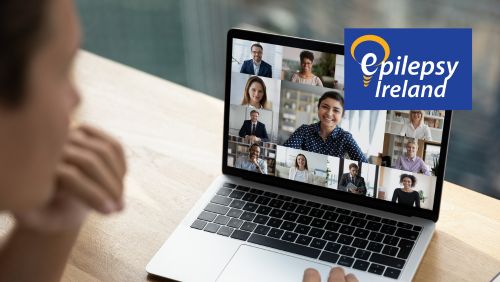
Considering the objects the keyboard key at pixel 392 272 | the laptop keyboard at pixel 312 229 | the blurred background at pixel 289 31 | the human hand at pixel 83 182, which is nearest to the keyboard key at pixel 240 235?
the laptop keyboard at pixel 312 229

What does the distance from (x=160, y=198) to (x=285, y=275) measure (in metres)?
0.29

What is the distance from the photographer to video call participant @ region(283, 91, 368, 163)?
3.78 ft

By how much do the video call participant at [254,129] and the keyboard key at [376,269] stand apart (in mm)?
264

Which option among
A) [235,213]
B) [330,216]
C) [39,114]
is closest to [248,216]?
[235,213]

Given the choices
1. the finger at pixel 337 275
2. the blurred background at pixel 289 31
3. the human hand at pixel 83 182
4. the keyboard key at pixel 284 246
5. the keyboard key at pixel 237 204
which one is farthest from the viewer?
the blurred background at pixel 289 31

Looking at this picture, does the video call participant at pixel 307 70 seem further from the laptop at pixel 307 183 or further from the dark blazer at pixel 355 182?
the dark blazer at pixel 355 182

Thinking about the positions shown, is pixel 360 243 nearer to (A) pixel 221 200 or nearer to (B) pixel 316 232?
(B) pixel 316 232

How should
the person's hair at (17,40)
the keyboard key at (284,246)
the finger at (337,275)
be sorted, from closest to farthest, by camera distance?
the person's hair at (17,40)
the finger at (337,275)
the keyboard key at (284,246)

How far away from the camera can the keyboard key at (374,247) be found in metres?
1.10

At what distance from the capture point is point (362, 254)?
110cm

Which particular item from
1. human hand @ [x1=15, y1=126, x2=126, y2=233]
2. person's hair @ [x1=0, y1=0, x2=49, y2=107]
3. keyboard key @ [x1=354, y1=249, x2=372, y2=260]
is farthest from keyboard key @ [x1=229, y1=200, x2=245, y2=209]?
person's hair @ [x1=0, y1=0, x2=49, y2=107]

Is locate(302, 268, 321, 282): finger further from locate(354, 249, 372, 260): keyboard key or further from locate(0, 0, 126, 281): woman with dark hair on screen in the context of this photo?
locate(0, 0, 126, 281): woman with dark hair on screen

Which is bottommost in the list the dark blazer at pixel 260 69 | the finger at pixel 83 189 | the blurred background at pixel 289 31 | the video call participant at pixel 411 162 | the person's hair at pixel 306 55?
the blurred background at pixel 289 31

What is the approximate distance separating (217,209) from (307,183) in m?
0.14
